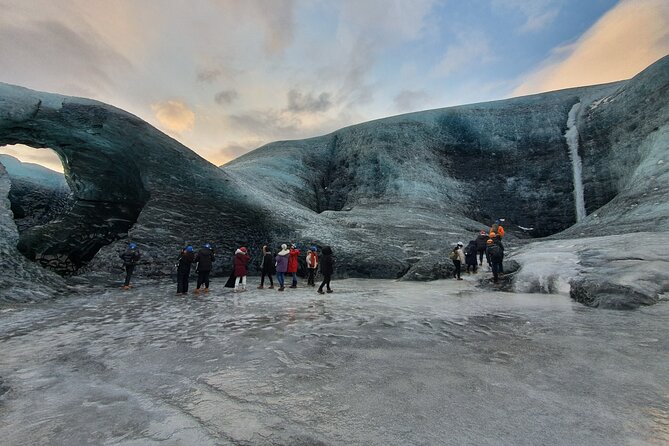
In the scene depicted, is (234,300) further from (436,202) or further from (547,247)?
(436,202)

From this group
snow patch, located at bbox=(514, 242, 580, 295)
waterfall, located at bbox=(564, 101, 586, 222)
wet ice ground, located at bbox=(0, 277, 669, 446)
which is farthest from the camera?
waterfall, located at bbox=(564, 101, 586, 222)

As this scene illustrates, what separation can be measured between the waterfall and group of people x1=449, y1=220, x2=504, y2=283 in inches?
786

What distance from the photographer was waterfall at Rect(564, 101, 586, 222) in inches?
1276

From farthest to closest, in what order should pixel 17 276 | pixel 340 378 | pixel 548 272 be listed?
1. pixel 548 272
2. pixel 17 276
3. pixel 340 378

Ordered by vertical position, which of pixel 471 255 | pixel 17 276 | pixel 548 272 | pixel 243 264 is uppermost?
pixel 471 255

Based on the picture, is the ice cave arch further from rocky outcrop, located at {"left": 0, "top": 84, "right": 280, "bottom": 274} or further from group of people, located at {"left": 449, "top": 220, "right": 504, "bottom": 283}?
group of people, located at {"left": 449, "top": 220, "right": 504, "bottom": 283}

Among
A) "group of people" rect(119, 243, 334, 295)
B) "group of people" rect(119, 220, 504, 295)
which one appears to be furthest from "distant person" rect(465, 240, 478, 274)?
"group of people" rect(119, 243, 334, 295)

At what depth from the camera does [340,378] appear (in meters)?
4.50

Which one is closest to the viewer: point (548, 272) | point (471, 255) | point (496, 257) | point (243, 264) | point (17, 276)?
point (17, 276)

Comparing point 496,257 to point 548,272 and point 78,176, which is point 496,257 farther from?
point 78,176

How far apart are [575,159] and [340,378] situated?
39.5m

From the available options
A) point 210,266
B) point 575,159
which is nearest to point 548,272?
point 210,266

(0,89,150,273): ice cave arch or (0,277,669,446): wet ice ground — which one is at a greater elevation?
(0,89,150,273): ice cave arch

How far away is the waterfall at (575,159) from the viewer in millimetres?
32406
